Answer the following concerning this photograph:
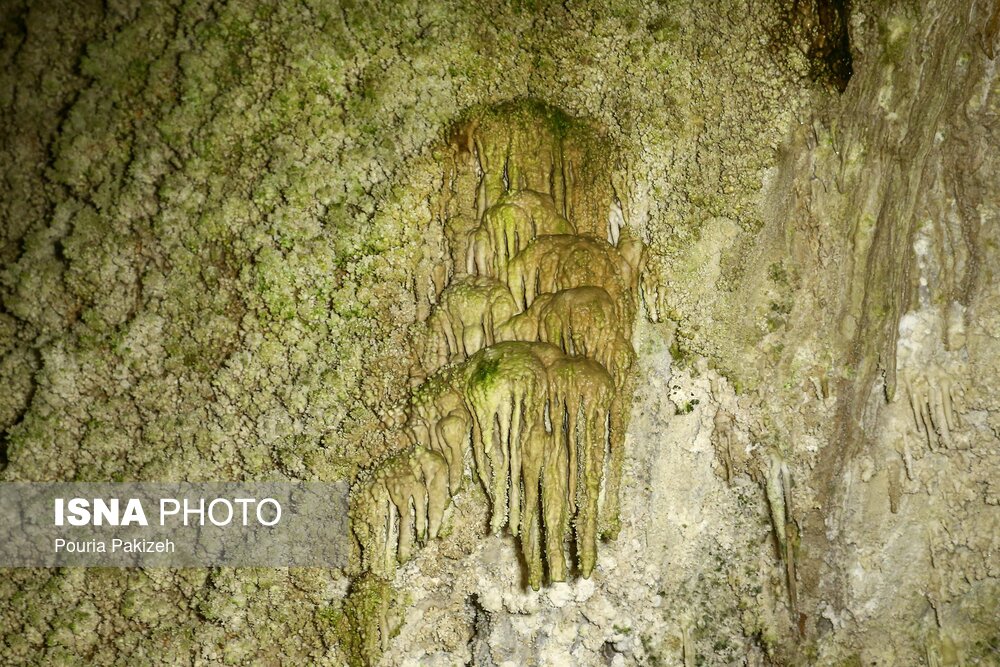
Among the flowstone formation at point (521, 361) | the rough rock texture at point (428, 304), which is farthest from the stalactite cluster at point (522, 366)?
the rough rock texture at point (428, 304)

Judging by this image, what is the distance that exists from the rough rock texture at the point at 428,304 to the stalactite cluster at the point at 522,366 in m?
0.12

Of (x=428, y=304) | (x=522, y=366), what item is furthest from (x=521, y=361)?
(x=428, y=304)

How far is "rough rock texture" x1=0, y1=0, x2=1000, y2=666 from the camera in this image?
2.36m

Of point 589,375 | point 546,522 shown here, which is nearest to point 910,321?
point 589,375

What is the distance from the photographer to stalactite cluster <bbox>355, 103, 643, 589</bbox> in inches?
90.5

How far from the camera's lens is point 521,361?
2.27 m

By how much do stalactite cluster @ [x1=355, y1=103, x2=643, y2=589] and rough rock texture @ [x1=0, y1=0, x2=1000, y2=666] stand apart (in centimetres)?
12

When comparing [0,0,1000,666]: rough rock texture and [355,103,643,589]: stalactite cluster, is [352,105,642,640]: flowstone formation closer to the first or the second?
[355,103,643,589]: stalactite cluster

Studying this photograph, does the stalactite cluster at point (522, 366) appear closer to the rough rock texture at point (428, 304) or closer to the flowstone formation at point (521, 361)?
the flowstone formation at point (521, 361)

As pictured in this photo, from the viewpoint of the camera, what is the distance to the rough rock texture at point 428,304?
2.36 m

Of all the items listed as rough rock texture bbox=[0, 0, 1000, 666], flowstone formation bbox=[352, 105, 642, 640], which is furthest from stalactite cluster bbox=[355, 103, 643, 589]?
rough rock texture bbox=[0, 0, 1000, 666]

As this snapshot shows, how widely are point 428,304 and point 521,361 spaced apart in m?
0.47

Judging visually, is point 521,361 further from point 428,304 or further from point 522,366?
point 428,304

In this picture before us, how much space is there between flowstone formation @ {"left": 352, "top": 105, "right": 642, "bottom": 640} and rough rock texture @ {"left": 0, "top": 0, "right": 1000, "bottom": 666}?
0.37 feet
